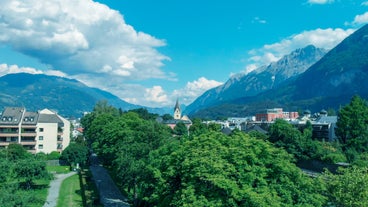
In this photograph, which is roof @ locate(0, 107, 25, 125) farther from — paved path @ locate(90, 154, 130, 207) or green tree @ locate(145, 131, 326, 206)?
green tree @ locate(145, 131, 326, 206)

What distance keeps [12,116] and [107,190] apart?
4352 cm

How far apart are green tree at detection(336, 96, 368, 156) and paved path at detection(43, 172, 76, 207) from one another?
46399 mm

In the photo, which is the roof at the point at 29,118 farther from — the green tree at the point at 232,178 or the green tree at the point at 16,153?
the green tree at the point at 232,178

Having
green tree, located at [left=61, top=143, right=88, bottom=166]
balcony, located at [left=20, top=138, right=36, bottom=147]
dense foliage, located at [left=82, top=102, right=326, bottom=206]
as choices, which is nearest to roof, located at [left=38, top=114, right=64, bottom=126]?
balcony, located at [left=20, top=138, right=36, bottom=147]

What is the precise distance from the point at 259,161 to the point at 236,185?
10.4 ft

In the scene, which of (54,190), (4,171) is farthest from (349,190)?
(54,190)

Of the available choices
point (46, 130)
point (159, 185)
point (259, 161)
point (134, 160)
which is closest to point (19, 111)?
point (46, 130)

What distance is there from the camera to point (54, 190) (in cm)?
5025

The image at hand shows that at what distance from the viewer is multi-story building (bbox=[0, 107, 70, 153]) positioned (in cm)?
7831

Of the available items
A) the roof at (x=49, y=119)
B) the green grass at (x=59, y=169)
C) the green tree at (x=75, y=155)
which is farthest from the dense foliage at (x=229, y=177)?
the roof at (x=49, y=119)

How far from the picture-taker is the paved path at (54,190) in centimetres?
4205

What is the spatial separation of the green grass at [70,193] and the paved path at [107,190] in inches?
107

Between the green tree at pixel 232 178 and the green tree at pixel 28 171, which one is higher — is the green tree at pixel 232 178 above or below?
above

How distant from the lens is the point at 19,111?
272ft
